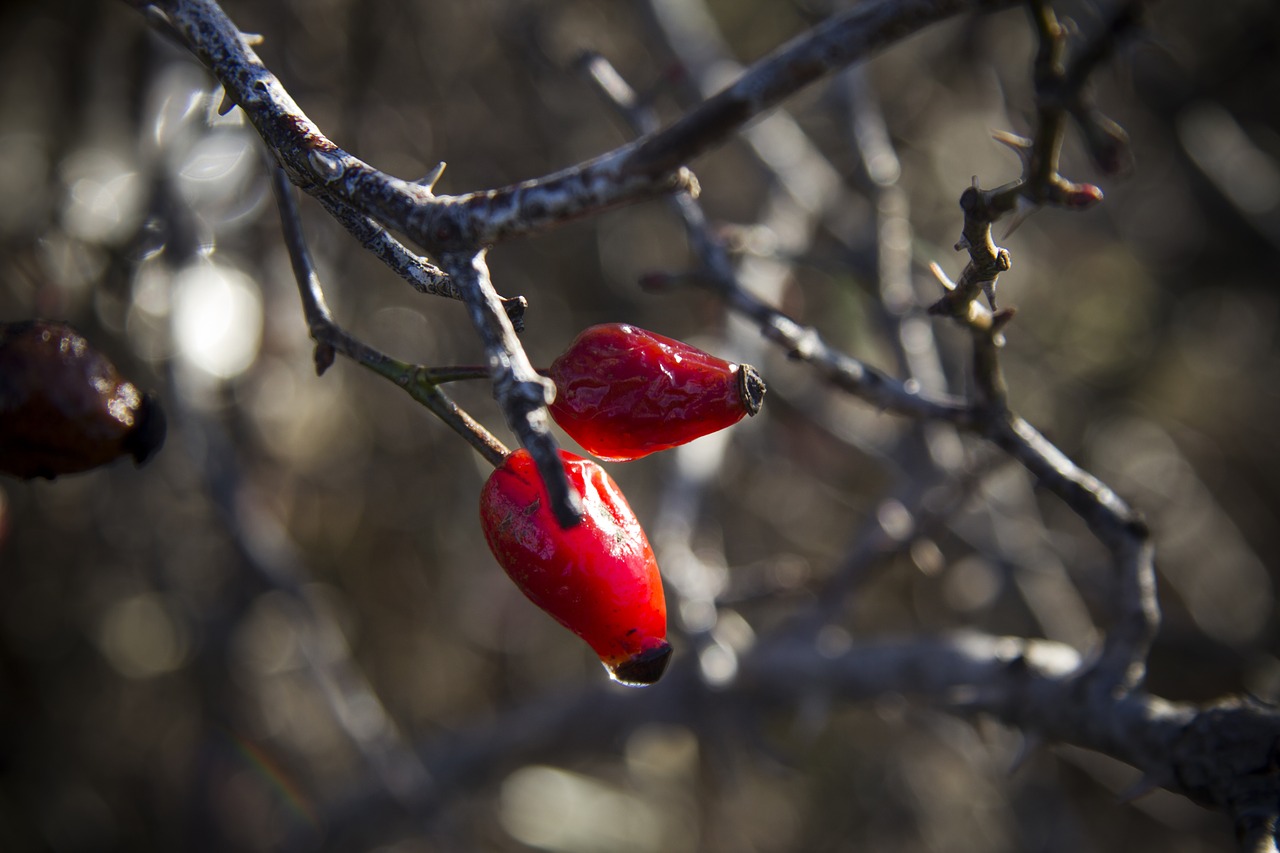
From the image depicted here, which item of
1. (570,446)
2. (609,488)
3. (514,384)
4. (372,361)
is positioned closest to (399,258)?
(372,361)

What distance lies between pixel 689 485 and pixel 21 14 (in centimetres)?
283

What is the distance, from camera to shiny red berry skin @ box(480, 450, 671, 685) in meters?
0.95

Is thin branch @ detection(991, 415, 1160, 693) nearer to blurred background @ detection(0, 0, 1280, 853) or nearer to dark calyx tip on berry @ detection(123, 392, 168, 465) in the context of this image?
blurred background @ detection(0, 0, 1280, 853)

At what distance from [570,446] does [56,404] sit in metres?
2.71

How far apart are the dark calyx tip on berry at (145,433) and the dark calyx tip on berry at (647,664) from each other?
712 mm

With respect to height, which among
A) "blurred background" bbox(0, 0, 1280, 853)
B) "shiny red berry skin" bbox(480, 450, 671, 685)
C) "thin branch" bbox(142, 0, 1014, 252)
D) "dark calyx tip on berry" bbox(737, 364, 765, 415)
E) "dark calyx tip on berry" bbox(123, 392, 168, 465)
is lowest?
"blurred background" bbox(0, 0, 1280, 853)

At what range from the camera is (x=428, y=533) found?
4.11 metres

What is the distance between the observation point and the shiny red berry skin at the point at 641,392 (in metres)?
0.97

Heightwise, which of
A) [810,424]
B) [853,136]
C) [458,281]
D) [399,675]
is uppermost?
[458,281]

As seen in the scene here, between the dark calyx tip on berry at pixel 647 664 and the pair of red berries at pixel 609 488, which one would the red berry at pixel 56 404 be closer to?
the pair of red berries at pixel 609 488

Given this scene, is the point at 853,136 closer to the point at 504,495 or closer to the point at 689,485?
the point at 689,485

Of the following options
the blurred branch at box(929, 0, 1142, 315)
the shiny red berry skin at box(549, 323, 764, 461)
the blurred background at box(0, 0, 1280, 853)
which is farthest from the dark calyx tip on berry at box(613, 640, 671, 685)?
the blurred background at box(0, 0, 1280, 853)

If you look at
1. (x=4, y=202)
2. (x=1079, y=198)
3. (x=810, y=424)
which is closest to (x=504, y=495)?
(x=1079, y=198)

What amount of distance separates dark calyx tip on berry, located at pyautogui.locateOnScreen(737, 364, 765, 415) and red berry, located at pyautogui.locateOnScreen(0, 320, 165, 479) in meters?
0.82
